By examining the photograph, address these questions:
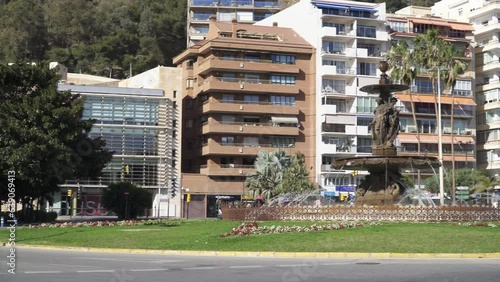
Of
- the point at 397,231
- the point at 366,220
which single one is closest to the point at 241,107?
the point at 366,220

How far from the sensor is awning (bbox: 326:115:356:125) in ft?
282

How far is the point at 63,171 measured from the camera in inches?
2040

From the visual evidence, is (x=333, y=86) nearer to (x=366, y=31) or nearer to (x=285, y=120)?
(x=285, y=120)

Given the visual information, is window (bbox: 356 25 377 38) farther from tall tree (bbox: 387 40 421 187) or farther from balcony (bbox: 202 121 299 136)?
balcony (bbox: 202 121 299 136)

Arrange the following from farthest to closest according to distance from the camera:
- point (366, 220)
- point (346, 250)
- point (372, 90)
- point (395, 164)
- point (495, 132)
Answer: point (495, 132) → point (372, 90) → point (395, 164) → point (366, 220) → point (346, 250)

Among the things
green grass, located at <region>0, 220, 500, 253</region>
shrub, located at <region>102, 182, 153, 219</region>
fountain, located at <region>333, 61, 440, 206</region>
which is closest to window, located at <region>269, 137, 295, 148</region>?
shrub, located at <region>102, 182, 153, 219</region>

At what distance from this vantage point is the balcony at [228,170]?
8331 centimetres

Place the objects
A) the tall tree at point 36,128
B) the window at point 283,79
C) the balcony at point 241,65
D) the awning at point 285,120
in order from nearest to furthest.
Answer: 1. the tall tree at point 36,128
2. the balcony at point 241,65
3. the awning at point 285,120
4. the window at point 283,79

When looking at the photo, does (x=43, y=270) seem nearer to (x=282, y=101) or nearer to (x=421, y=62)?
(x=421, y=62)

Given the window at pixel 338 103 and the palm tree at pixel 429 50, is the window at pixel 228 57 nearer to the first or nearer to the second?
the window at pixel 338 103

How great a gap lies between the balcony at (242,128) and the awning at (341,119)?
5351 mm

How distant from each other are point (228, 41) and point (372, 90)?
4757cm

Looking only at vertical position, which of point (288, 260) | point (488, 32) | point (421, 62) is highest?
point (488, 32)

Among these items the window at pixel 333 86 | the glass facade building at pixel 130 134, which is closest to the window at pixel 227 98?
the glass facade building at pixel 130 134
